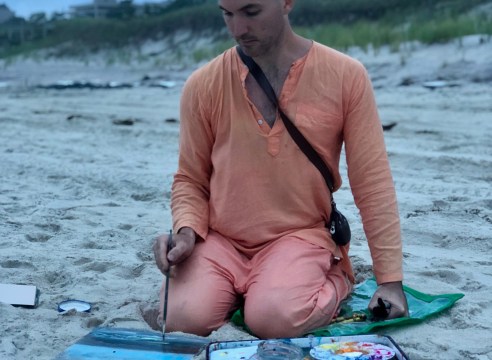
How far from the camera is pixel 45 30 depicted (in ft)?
82.5

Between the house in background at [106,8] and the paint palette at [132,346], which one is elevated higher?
the paint palette at [132,346]

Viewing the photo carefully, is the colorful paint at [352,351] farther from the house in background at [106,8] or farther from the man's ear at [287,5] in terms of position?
the house in background at [106,8]

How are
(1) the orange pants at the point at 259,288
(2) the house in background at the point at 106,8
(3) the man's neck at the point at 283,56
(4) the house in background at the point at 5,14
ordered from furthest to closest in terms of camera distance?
(4) the house in background at the point at 5,14
(2) the house in background at the point at 106,8
(3) the man's neck at the point at 283,56
(1) the orange pants at the point at 259,288

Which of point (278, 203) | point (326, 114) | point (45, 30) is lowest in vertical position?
point (45, 30)

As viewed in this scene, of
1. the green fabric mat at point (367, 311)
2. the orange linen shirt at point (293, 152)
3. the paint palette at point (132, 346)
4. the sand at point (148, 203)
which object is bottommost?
the sand at point (148, 203)

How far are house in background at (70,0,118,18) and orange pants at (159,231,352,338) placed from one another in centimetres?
2503

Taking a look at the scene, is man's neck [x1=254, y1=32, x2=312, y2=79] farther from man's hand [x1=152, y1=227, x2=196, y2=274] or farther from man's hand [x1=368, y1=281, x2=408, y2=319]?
man's hand [x1=368, y1=281, x2=408, y2=319]

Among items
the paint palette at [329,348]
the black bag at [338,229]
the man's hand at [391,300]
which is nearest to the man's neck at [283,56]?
the black bag at [338,229]

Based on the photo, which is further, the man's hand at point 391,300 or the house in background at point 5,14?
the house in background at point 5,14

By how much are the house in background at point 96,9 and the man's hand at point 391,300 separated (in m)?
25.3

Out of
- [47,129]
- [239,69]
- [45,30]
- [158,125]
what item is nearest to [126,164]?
[158,125]

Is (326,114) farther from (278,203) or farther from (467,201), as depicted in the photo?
(467,201)

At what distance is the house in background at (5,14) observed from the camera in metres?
27.4

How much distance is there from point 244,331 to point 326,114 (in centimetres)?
86
